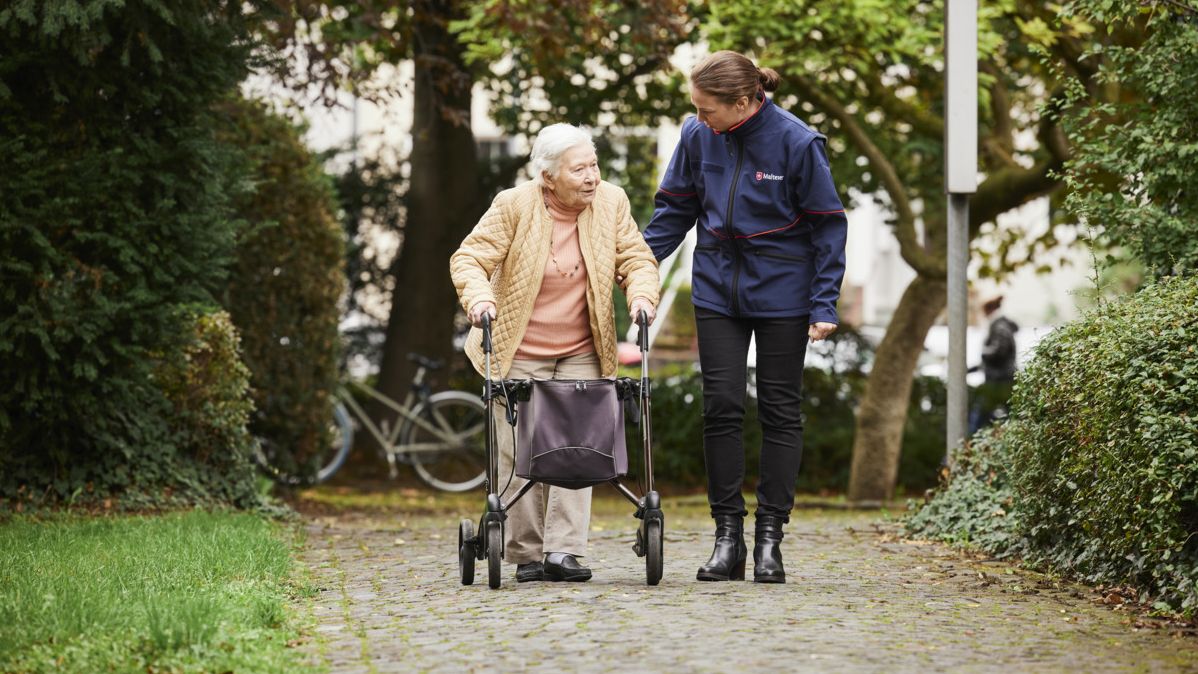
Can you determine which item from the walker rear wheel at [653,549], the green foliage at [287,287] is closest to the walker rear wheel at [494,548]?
the walker rear wheel at [653,549]

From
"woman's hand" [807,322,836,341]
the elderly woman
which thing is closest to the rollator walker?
the elderly woman

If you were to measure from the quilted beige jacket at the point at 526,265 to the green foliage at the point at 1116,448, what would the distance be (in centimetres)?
173

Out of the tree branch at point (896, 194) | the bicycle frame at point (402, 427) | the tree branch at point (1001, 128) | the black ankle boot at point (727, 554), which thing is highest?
the tree branch at point (1001, 128)

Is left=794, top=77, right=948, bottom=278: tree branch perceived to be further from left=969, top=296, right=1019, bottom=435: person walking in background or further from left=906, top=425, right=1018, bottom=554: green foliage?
left=906, top=425, right=1018, bottom=554: green foliage

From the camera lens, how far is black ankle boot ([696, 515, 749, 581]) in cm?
621

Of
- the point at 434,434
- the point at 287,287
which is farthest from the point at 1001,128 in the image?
the point at 287,287

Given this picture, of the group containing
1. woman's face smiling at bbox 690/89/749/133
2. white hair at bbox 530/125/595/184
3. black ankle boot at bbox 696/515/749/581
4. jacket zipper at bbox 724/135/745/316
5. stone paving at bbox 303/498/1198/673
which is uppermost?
woman's face smiling at bbox 690/89/749/133

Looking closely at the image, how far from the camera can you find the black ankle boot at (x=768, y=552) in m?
6.24

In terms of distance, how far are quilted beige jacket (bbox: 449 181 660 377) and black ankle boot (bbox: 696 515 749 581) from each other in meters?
0.74

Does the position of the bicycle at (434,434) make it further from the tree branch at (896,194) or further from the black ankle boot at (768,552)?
the black ankle boot at (768,552)

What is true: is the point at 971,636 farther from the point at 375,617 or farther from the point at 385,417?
the point at 385,417

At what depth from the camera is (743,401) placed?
635 cm

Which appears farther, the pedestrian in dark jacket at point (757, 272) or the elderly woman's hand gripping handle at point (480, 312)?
the pedestrian in dark jacket at point (757, 272)

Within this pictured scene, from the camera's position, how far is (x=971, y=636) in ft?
16.5
